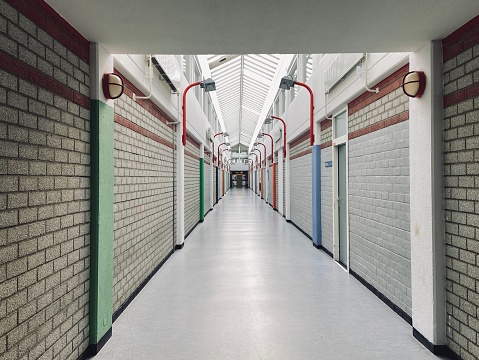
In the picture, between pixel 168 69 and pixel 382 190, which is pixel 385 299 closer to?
pixel 382 190

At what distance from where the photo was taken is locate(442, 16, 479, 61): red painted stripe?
2367 mm

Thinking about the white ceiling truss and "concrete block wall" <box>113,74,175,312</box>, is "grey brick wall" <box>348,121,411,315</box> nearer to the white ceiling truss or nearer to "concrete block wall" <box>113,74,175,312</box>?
"concrete block wall" <box>113,74,175,312</box>

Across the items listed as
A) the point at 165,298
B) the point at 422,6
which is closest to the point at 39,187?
the point at 165,298

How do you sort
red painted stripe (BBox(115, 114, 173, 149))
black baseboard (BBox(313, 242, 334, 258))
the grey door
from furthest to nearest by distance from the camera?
1. black baseboard (BBox(313, 242, 334, 258))
2. the grey door
3. red painted stripe (BBox(115, 114, 173, 149))

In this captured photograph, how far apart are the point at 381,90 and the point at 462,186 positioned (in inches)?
68.6

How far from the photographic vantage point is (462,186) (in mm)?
2490

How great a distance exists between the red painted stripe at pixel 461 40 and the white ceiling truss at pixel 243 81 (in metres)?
9.37

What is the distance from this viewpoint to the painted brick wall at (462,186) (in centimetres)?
235

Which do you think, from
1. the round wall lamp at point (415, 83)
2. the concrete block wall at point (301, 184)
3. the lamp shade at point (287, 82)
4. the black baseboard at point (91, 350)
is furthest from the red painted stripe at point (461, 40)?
the concrete block wall at point (301, 184)

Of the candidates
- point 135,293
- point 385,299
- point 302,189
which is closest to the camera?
point 385,299

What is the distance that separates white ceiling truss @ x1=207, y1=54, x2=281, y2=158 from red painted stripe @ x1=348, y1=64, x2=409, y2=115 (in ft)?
25.3

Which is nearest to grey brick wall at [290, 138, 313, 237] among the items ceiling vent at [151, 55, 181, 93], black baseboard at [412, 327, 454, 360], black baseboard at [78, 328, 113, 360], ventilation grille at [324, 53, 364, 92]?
ventilation grille at [324, 53, 364, 92]

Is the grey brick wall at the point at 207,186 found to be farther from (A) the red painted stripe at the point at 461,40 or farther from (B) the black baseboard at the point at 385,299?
(A) the red painted stripe at the point at 461,40

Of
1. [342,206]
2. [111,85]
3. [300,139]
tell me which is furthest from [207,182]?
Result: [111,85]
